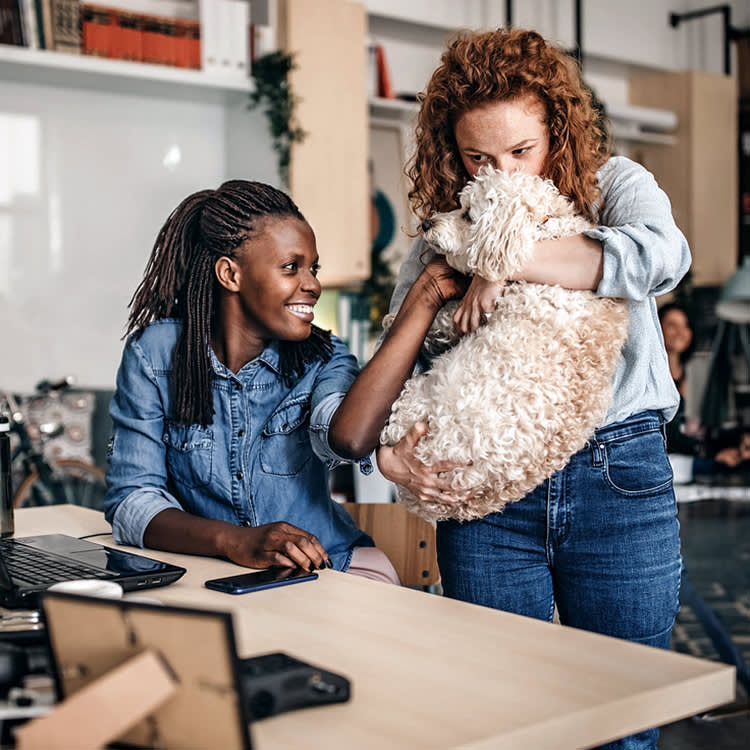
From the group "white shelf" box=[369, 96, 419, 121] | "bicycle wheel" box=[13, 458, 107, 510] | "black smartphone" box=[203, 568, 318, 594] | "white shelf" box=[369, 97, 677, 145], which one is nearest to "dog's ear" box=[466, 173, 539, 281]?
"black smartphone" box=[203, 568, 318, 594]

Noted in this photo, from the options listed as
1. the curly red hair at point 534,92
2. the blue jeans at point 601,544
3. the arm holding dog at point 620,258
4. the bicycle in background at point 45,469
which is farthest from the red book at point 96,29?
the blue jeans at point 601,544

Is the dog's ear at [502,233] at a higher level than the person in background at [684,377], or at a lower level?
higher

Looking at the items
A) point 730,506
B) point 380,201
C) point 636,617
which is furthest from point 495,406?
point 730,506

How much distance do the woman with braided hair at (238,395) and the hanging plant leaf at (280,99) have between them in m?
2.85

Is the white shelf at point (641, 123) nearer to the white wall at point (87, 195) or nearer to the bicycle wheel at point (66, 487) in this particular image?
the white wall at point (87, 195)

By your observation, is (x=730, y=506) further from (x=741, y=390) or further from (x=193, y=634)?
(x=193, y=634)

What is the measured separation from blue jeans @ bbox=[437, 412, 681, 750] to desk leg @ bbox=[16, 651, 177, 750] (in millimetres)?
816

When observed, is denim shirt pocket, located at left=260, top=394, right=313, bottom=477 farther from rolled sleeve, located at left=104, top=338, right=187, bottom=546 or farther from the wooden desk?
the wooden desk

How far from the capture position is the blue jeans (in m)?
1.42

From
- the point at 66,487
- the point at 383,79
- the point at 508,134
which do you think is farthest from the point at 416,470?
the point at 383,79

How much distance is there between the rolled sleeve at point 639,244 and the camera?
1.36 metres

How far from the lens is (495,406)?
135 centimetres

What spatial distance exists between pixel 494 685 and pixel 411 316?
71cm

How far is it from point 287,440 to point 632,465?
0.62 m
